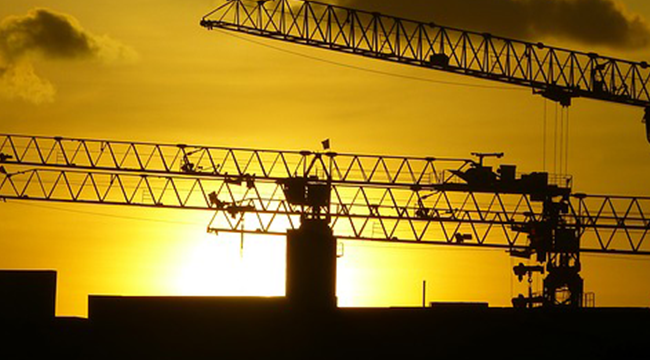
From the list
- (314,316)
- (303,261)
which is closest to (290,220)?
(303,261)

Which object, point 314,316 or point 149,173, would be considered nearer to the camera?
point 314,316

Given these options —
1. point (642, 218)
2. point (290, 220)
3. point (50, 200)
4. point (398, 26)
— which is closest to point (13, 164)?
point (50, 200)

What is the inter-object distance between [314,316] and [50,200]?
37.1 meters

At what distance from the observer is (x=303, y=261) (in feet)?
379

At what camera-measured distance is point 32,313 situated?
94875 millimetres

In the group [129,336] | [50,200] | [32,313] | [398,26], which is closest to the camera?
[129,336]

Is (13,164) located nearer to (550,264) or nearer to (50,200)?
(50,200)

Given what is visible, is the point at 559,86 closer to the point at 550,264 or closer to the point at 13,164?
the point at 550,264

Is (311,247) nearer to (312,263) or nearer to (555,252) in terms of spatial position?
(312,263)

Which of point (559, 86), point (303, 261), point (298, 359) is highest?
point (559, 86)

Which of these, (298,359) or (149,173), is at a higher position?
(149,173)

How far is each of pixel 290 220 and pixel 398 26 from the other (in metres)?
18.9

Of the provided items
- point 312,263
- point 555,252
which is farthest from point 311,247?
point 555,252

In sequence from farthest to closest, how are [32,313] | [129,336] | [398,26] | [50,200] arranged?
[50,200] < [398,26] < [32,313] < [129,336]
